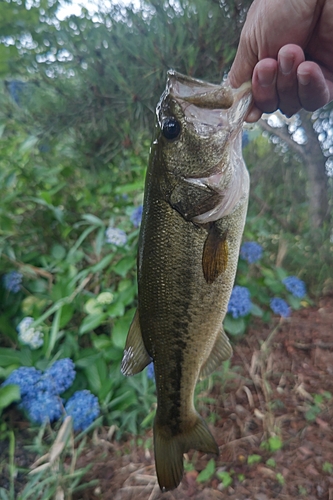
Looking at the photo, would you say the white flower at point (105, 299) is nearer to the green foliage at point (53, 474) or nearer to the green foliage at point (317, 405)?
the green foliage at point (53, 474)

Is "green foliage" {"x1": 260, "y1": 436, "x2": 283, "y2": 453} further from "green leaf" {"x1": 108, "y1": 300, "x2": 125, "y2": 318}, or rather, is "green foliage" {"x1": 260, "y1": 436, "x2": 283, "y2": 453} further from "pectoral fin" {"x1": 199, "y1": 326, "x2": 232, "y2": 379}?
"green leaf" {"x1": 108, "y1": 300, "x2": 125, "y2": 318}

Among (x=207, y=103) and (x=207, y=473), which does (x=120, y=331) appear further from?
(x=207, y=103)

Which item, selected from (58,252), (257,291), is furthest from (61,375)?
(257,291)

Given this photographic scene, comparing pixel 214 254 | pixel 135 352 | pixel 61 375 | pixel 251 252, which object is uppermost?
pixel 214 254

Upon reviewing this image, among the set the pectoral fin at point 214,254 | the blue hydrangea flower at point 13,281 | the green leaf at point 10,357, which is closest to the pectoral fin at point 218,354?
the pectoral fin at point 214,254

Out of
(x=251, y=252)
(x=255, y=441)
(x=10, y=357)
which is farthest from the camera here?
(x=251, y=252)

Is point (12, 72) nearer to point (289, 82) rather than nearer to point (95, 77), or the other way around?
point (95, 77)
